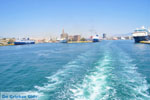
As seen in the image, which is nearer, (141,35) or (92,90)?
(92,90)

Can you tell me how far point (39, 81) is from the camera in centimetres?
1302

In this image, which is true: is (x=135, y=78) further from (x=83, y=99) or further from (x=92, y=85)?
(x=83, y=99)

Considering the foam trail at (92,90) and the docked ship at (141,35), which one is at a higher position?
the docked ship at (141,35)

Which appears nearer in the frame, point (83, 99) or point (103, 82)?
point (83, 99)

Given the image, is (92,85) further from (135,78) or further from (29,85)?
(29,85)

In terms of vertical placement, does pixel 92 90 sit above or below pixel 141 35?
below

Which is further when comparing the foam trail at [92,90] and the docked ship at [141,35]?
the docked ship at [141,35]

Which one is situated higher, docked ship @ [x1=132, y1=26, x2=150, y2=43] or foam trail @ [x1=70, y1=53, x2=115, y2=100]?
docked ship @ [x1=132, y1=26, x2=150, y2=43]

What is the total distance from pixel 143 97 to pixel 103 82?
4.00m

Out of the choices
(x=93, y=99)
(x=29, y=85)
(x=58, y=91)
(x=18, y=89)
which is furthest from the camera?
(x=29, y=85)

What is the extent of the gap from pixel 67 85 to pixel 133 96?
20.3ft

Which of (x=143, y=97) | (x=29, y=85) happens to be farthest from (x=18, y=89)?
(x=143, y=97)

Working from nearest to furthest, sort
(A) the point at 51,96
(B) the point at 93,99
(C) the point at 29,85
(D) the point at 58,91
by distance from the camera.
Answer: (B) the point at 93,99 < (A) the point at 51,96 < (D) the point at 58,91 < (C) the point at 29,85

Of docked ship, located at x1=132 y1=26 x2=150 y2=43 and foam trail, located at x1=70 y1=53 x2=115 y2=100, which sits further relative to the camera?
docked ship, located at x1=132 y1=26 x2=150 y2=43
